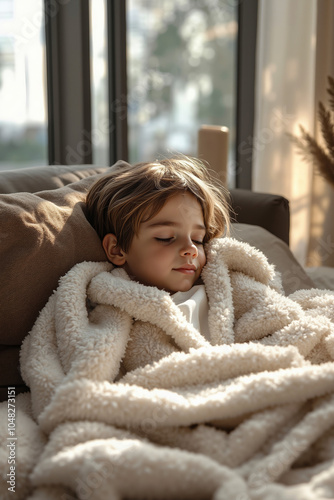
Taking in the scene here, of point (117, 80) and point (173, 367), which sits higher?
point (117, 80)

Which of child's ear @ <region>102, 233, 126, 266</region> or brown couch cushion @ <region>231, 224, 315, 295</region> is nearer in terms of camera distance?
child's ear @ <region>102, 233, 126, 266</region>

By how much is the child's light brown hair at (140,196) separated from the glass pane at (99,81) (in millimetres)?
1487

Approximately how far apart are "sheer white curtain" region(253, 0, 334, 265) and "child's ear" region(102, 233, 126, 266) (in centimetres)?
194

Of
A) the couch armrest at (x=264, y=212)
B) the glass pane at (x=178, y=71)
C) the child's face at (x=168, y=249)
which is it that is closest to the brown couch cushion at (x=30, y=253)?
the child's face at (x=168, y=249)

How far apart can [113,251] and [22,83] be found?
62.4 inches

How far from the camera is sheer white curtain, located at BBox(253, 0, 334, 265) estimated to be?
2.94 metres

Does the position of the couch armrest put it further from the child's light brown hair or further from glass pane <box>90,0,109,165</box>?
glass pane <box>90,0,109,165</box>

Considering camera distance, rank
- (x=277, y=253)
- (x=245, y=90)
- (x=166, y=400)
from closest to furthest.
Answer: (x=166, y=400), (x=277, y=253), (x=245, y=90)

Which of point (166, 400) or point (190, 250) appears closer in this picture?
point (166, 400)

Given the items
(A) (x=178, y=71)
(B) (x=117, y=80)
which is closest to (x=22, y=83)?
(B) (x=117, y=80)

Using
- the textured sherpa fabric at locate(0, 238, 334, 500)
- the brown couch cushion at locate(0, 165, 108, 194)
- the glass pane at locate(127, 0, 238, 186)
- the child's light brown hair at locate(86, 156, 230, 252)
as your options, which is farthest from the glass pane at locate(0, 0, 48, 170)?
the textured sherpa fabric at locate(0, 238, 334, 500)

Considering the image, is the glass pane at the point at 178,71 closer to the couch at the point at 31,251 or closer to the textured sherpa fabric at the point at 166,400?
the couch at the point at 31,251

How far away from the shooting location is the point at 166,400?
36.1 inches

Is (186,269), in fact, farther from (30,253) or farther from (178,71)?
(178,71)
